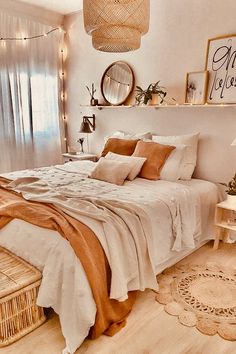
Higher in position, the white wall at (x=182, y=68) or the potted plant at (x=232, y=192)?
the white wall at (x=182, y=68)

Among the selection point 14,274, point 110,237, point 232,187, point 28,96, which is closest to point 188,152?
point 232,187

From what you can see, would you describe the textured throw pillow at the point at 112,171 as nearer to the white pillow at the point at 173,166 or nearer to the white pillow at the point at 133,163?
the white pillow at the point at 133,163

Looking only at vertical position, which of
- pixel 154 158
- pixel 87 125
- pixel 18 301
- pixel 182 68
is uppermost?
pixel 182 68

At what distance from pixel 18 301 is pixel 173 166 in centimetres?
193

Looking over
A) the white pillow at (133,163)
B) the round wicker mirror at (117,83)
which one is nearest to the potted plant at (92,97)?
the round wicker mirror at (117,83)

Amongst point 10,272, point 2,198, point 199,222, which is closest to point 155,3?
point 199,222

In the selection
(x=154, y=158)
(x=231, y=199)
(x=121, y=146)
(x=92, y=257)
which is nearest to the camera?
(x=92, y=257)

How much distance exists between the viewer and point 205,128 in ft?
10.5

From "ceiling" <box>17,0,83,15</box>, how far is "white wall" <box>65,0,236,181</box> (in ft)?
2.37

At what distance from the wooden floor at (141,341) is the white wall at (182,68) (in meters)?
1.75

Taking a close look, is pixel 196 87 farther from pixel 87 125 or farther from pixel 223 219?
pixel 87 125

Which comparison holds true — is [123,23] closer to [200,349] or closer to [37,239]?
[37,239]

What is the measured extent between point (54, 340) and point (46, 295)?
0.27 m

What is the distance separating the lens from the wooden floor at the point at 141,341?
1.70m
